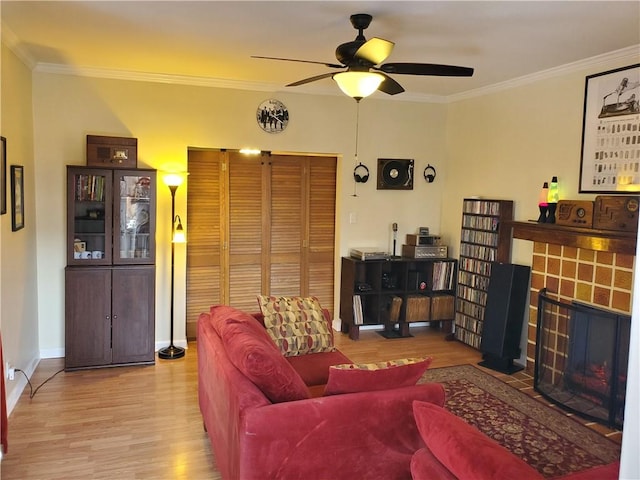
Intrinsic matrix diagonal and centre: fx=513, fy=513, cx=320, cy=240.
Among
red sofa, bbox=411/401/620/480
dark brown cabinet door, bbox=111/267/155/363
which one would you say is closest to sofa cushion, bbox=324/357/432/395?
red sofa, bbox=411/401/620/480

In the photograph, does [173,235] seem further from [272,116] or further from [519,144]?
[519,144]

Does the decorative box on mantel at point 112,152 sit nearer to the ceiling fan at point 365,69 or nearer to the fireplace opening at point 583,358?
the ceiling fan at point 365,69

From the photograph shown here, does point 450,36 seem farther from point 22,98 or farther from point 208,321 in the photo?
point 22,98

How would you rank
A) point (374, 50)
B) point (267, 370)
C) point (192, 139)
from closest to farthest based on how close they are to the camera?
point (267, 370)
point (374, 50)
point (192, 139)

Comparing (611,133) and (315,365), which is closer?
(315,365)

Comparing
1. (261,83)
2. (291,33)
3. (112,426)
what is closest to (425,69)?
(291,33)

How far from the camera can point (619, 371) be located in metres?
3.48

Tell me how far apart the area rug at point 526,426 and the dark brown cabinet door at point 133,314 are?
247 cm

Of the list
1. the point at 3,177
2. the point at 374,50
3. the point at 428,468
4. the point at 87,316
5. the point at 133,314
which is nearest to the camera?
the point at 428,468

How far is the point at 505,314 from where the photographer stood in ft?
14.9

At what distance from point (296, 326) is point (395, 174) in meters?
2.75

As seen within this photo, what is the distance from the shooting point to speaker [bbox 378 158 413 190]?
5.67 metres

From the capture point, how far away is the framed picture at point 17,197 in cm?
370

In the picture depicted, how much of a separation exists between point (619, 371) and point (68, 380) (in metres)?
4.16
